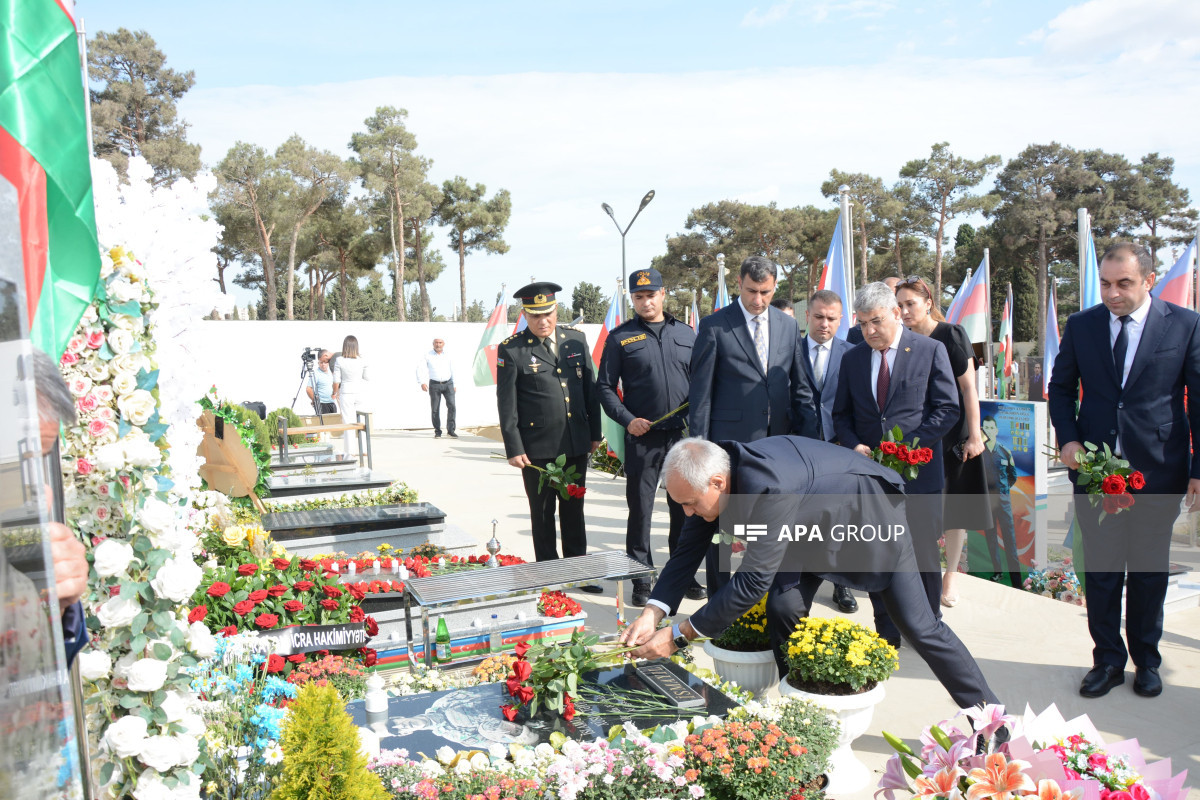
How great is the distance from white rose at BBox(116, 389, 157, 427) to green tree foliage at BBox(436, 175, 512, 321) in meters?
31.6

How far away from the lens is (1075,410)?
12.6ft

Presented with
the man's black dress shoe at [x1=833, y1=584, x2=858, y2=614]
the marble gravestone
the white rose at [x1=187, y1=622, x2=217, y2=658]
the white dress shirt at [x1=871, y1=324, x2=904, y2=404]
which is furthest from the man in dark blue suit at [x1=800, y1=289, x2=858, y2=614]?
the white rose at [x1=187, y1=622, x2=217, y2=658]

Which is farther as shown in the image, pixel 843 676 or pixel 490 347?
pixel 490 347

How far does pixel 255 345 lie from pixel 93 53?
50.1 feet

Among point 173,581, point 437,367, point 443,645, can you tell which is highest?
point 437,367

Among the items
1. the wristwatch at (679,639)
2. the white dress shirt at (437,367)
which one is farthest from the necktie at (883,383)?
the white dress shirt at (437,367)

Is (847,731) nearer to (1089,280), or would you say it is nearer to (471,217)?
(1089,280)

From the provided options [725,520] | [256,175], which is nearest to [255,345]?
[256,175]

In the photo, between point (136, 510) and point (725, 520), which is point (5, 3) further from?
point (725, 520)

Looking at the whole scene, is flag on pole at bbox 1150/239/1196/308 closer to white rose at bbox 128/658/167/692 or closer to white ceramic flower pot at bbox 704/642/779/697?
white ceramic flower pot at bbox 704/642/779/697

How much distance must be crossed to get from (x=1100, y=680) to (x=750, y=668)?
Result: 1.60 m

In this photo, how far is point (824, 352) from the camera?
504cm

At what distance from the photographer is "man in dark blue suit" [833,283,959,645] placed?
3986mm

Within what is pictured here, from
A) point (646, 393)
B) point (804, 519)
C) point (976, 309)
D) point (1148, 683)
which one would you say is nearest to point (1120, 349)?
point (1148, 683)
